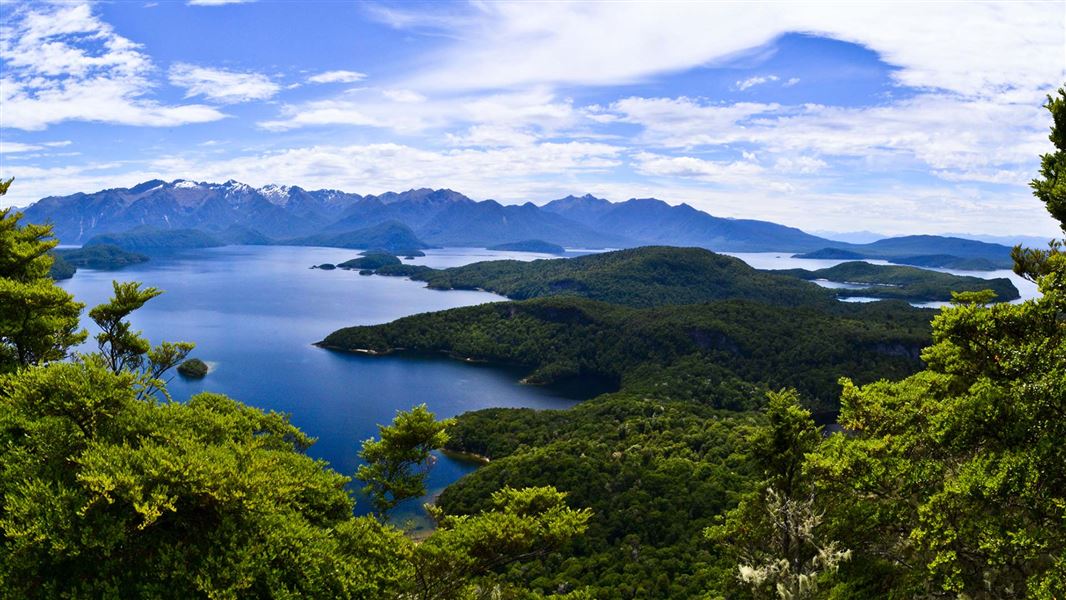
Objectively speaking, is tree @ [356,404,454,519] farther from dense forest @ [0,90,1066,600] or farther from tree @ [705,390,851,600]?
tree @ [705,390,851,600]

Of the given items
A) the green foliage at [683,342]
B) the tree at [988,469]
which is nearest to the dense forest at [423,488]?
the tree at [988,469]

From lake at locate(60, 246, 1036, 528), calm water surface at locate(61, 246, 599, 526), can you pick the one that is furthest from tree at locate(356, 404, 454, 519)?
calm water surface at locate(61, 246, 599, 526)

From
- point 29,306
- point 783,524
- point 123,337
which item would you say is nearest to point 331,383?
point 123,337

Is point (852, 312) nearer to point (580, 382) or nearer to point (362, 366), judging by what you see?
point (580, 382)

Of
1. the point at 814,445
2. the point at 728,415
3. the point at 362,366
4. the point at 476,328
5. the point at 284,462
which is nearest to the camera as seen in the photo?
the point at 284,462

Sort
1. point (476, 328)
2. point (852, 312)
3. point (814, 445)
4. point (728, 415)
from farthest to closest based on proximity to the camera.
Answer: point (852, 312)
point (476, 328)
point (728, 415)
point (814, 445)

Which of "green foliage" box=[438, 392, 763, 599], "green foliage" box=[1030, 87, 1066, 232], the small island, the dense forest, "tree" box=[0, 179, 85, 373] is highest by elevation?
"green foliage" box=[1030, 87, 1066, 232]

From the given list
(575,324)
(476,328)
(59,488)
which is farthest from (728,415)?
(59,488)
